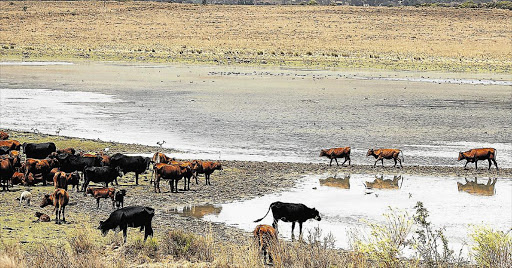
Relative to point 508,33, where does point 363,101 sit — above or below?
below

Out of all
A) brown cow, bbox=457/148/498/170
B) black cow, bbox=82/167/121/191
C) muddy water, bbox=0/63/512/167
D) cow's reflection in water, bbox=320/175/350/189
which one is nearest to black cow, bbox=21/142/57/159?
black cow, bbox=82/167/121/191

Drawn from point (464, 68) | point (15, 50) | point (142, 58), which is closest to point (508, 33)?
point (464, 68)

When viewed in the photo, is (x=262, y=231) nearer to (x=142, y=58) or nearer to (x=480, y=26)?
(x=142, y=58)

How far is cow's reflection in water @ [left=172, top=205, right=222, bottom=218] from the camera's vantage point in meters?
14.0

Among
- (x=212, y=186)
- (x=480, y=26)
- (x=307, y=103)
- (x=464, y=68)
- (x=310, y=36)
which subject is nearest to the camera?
(x=212, y=186)

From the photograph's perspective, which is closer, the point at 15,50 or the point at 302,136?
the point at 302,136

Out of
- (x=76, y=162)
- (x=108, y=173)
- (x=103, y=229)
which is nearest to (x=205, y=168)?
(x=108, y=173)

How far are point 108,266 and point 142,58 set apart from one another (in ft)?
172

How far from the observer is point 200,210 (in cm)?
1434

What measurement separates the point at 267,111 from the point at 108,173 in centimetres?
1543

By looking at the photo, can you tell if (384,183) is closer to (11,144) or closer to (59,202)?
(59,202)

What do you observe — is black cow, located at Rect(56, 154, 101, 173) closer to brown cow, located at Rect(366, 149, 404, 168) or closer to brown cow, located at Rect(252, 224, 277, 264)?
brown cow, located at Rect(252, 224, 277, 264)

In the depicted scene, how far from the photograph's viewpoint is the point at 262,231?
34.7 feet

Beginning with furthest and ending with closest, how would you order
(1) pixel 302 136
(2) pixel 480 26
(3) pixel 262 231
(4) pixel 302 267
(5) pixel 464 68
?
1. (2) pixel 480 26
2. (5) pixel 464 68
3. (1) pixel 302 136
4. (3) pixel 262 231
5. (4) pixel 302 267
